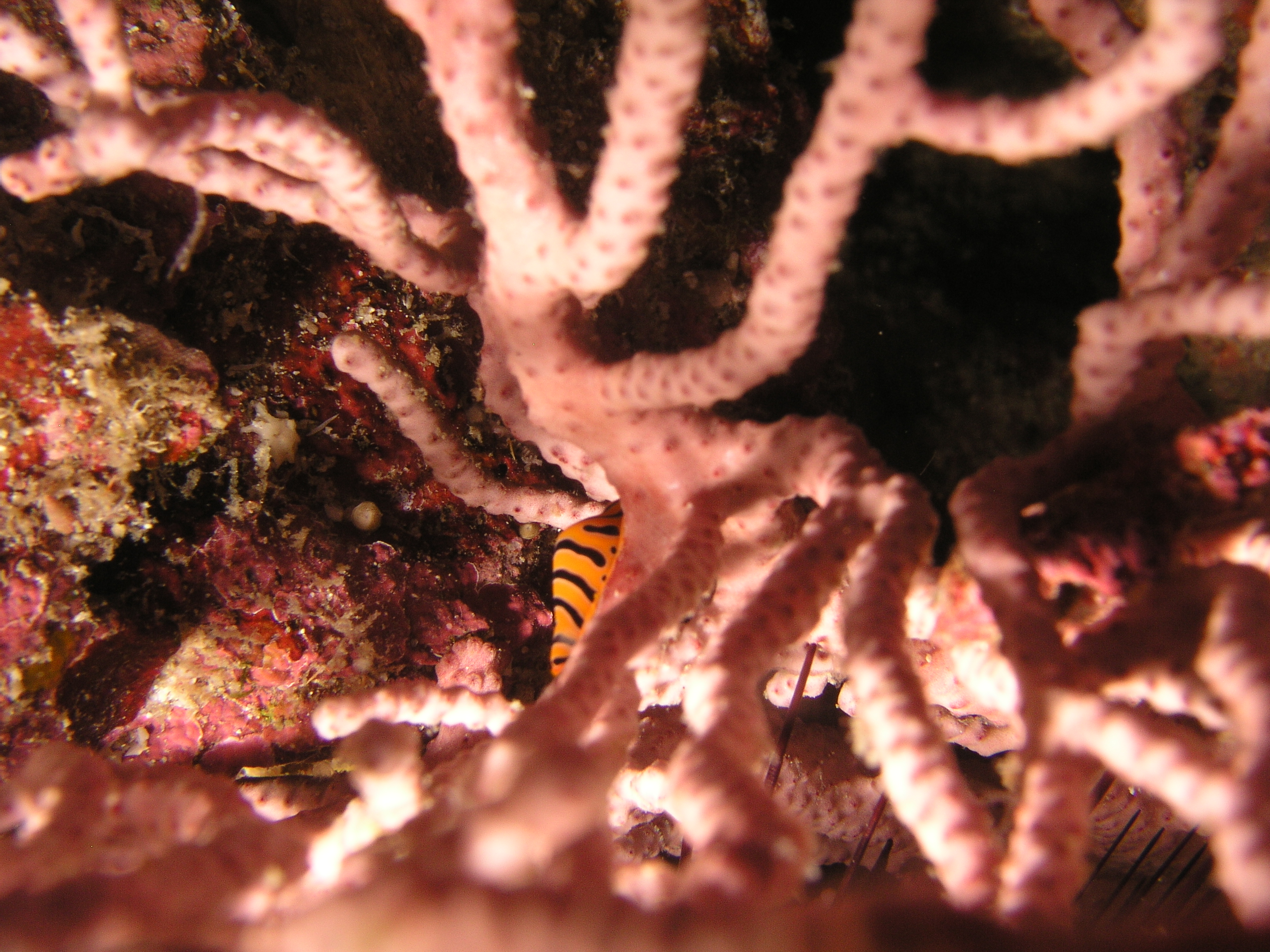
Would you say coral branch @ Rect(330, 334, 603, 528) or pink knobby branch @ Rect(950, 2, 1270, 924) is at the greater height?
coral branch @ Rect(330, 334, 603, 528)

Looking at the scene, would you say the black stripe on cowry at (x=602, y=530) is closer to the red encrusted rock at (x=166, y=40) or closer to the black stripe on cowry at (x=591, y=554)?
the black stripe on cowry at (x=591, y=554)

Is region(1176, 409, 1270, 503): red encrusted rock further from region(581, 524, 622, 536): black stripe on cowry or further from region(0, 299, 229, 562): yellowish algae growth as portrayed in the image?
region(0, 299, 229, 562): yellowish algae growth

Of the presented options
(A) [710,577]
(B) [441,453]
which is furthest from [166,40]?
(A) [710,577]

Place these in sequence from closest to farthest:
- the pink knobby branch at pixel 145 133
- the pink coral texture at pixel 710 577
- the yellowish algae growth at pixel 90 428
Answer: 1. the pink coral texture at pixel 710 577
2. the pink knobby branch at pixel 145 133
3. the yellowish algae growth at pixel 90 428

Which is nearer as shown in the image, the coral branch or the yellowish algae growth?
the yellowish algae growth

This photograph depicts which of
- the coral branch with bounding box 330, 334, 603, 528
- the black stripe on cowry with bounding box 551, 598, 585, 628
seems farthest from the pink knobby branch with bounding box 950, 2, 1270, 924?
the coral branch with bounding box 330, 334, 603, 528

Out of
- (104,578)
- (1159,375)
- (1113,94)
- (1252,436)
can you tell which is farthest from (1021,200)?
(104,578)

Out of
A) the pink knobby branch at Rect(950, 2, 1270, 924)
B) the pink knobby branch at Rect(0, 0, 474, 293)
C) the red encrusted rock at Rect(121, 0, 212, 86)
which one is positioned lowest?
the pink knobby branch at Rect(950, 2, 1270, 924)

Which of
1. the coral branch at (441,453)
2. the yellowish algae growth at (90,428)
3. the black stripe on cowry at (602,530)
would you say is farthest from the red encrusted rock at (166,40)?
the black stripe on cowry at (602,530)
